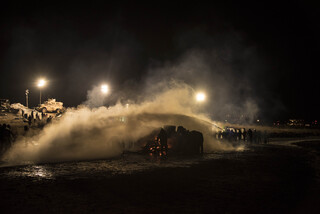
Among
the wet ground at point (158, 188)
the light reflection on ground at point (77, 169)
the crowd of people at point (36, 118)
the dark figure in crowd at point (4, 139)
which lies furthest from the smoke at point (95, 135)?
the wet ground at point (158, 188)

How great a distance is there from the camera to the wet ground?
673cm

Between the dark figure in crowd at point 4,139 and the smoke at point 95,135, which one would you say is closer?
the dark figure in crowd at point 4,139

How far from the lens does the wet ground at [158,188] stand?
22.1 feet

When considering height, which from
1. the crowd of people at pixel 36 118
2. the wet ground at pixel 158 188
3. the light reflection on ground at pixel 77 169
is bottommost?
Result: the wet ground at pixel 158 188

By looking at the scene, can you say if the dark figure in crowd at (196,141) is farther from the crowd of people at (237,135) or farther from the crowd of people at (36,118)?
the crowd of people at (36,118)

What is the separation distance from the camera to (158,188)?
339 inches

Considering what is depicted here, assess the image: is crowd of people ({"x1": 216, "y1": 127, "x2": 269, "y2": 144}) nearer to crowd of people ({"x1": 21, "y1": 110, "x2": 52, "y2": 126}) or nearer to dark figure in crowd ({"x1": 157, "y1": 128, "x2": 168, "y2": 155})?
dark figure in crowd ({"x1": 157, "y1": 128, "x2": 168, "y2": 155})

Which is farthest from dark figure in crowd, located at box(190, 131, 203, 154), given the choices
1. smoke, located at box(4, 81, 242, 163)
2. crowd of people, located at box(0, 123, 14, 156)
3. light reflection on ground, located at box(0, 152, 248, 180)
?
crowd of people, located at box(0, 123, 14, 156)

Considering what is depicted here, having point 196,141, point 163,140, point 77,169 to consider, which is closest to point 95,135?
point 163,140

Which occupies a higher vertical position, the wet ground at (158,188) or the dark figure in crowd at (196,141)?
the dark figure in crowd at (196,141)

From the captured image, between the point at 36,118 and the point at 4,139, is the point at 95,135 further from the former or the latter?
the point at 36,118

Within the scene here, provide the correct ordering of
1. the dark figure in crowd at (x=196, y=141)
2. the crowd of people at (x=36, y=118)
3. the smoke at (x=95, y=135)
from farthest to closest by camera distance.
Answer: the crowd of people at (x=36, y=118) < the dark figure in crowd at (x=196, y=141) < the smoke at (x=95, y=135)

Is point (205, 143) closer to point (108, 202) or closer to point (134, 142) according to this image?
point (134, 142)

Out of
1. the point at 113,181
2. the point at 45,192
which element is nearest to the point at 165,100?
the point at 113,181
